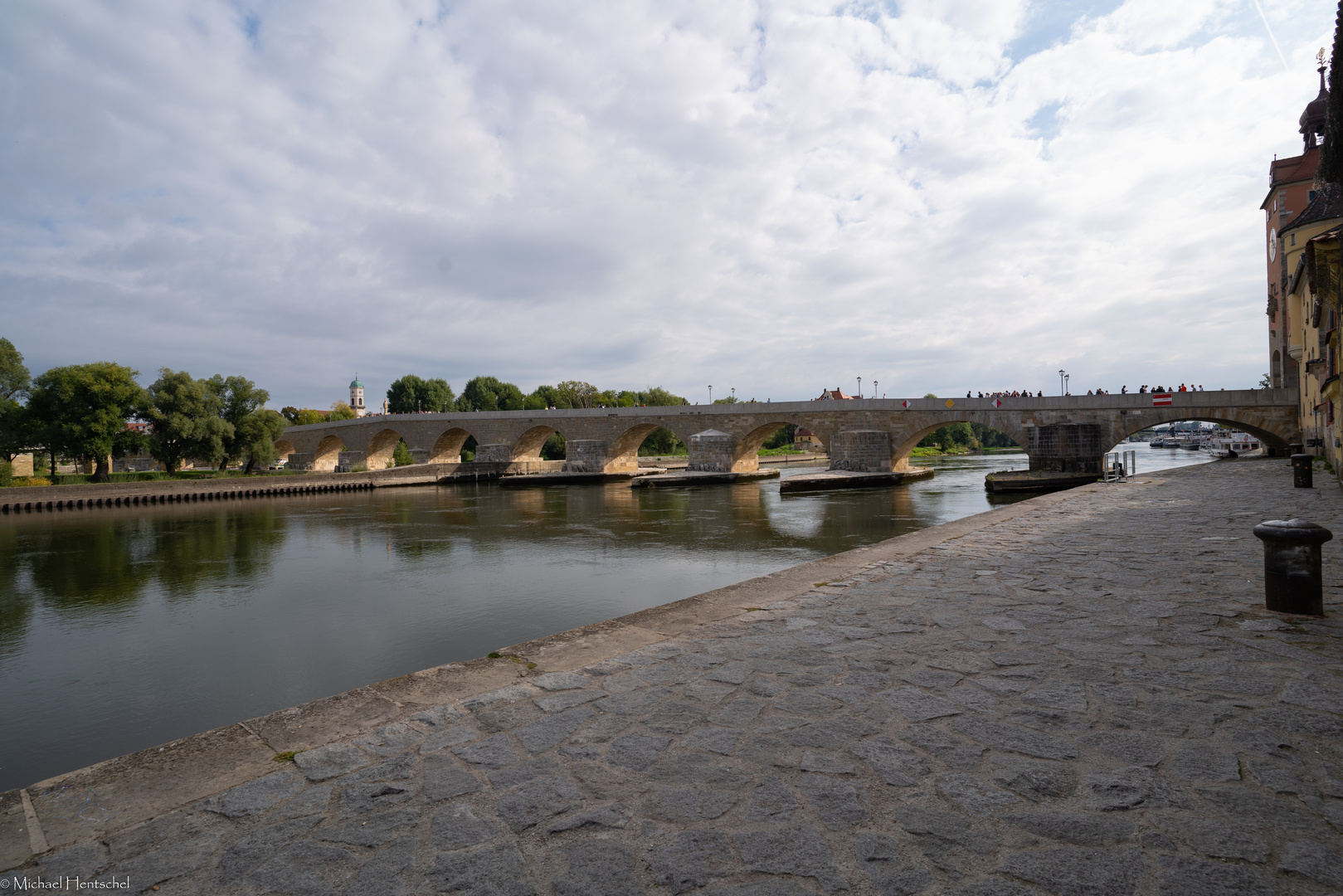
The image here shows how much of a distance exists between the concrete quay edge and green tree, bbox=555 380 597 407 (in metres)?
51.6

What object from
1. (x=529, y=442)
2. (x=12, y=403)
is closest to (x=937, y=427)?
(x=529, y=442)

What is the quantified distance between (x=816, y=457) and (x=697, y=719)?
49.1 m

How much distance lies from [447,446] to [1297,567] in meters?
41.1

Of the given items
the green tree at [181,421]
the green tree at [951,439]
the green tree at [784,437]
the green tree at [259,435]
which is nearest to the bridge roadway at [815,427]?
the green tree at [259,435]

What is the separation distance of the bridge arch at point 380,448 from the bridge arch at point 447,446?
315 cm

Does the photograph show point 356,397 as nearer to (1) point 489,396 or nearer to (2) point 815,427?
(1) point 489,396

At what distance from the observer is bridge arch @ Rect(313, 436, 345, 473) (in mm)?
44938

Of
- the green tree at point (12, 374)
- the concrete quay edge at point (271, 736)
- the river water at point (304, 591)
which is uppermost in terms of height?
the green tree at point (12, 374)

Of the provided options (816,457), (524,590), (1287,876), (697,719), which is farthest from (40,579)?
(816,457)

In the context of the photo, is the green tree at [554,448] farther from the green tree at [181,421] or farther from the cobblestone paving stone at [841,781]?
the cobblestone paving stone at [841,781]

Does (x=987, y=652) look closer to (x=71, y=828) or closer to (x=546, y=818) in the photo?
(x=546, y=818)

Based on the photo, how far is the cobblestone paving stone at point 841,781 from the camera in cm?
150

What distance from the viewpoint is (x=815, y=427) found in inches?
1115

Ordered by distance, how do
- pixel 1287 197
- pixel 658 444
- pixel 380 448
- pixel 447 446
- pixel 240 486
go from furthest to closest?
pixel 658 444, pixel 380 448, pixel 447 446, pixel 240 486, pixel 1287 197
